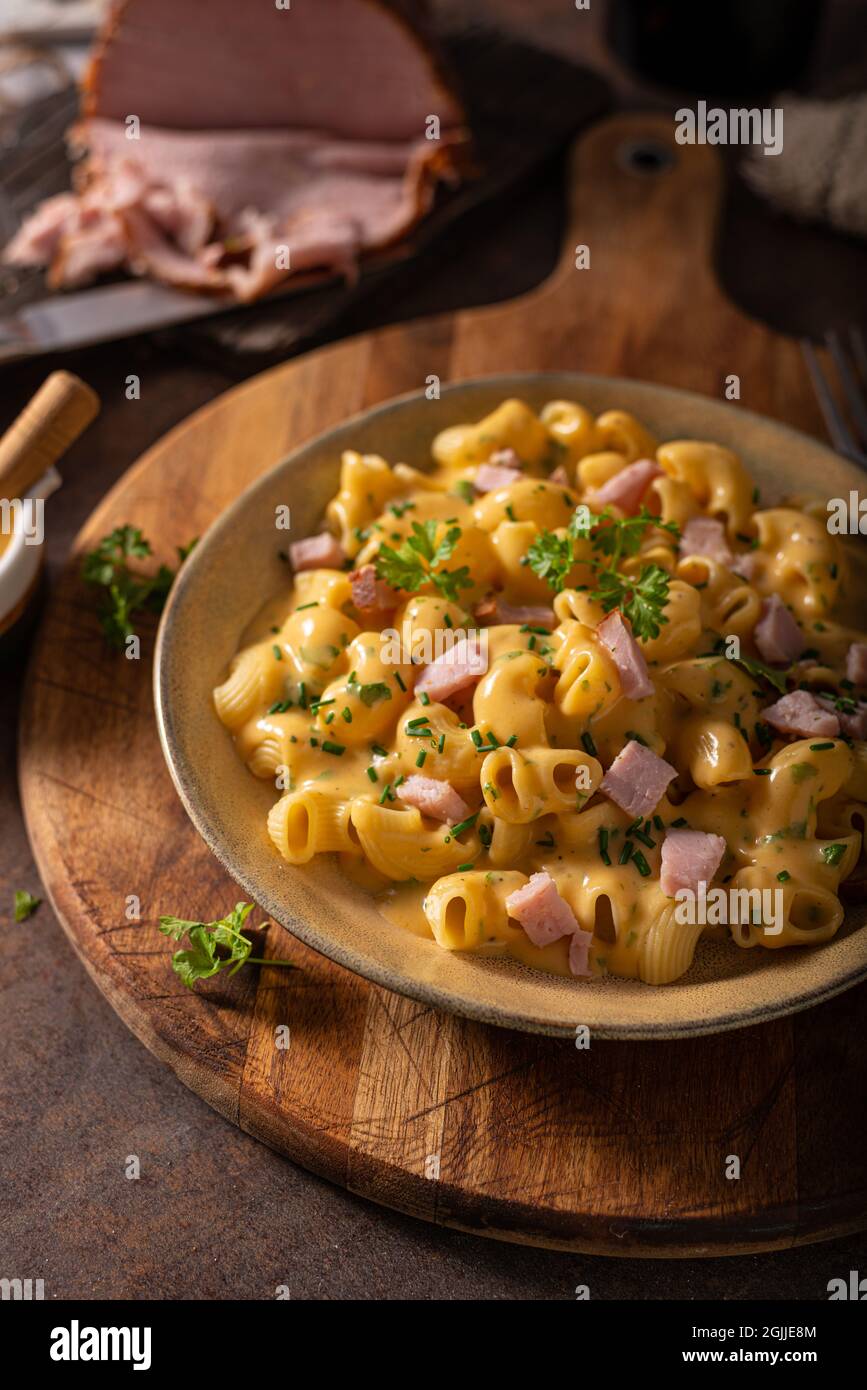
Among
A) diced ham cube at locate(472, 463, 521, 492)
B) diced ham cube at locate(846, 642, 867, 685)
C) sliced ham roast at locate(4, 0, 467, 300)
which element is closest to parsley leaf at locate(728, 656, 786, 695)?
diced ham cube at locate(846, 642, 867, 685)

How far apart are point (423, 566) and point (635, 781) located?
79cm

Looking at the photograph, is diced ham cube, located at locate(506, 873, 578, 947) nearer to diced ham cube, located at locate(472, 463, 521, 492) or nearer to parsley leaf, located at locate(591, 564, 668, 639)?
parsley leaf, located at locate(591, 564, 668, 639)

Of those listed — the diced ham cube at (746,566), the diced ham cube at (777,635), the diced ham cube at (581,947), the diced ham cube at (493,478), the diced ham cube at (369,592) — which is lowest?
the diced ham cube at (581,947)

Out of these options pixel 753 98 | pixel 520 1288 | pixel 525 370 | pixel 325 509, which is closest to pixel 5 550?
pixel 325 509

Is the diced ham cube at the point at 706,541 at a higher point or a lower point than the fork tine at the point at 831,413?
lower

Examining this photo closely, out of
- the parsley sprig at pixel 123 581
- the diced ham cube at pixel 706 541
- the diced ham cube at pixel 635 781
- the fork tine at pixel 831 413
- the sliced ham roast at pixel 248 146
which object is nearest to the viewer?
the diced ham cube at pixel 635 781

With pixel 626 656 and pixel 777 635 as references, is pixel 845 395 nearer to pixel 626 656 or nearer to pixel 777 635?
pixel 777 635

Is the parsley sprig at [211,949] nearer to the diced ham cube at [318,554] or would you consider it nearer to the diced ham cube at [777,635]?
the diced ham cube at [318,554]

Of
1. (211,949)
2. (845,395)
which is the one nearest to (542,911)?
(211,949)

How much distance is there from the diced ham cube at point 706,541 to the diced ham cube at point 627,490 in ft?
0.51

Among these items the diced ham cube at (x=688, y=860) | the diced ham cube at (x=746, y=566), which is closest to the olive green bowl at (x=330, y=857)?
the diced ham cube at (x=688, y=860)

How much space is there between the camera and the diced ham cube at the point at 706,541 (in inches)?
135

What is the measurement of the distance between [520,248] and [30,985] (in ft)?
11.4

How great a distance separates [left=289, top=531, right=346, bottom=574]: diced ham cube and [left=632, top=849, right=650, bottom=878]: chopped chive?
1.18 meters
